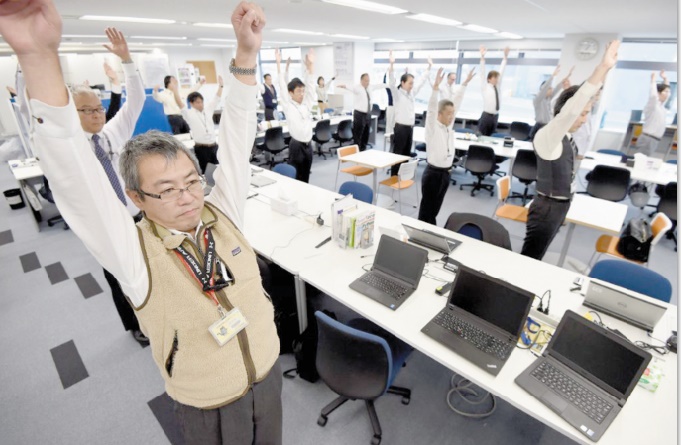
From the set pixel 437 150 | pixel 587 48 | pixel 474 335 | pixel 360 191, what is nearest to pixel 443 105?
pixel 437 150

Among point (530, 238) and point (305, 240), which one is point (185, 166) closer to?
point (305, 240)

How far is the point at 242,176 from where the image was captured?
1.19m

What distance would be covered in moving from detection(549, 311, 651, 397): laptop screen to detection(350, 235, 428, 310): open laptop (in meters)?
0.78

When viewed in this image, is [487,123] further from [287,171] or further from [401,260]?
[401,260]

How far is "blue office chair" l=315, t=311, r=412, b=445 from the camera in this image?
1.67 meters

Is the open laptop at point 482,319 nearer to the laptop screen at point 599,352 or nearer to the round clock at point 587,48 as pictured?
the laptop screen at point 599,352

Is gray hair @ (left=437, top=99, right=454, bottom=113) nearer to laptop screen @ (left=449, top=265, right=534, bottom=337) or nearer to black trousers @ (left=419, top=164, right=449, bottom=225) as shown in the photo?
black trousers @ (left=419, top=164, right=449, bottom=225)

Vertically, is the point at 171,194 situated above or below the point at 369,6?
below

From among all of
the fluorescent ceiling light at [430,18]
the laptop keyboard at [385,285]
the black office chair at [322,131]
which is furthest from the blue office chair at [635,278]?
the black office chair at [322,131]

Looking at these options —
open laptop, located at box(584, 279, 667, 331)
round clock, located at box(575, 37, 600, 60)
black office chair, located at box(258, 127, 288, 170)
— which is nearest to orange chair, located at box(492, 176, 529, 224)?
open laptop, located at box(584, 279, 667, 331)

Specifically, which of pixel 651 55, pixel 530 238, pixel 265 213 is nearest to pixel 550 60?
pixel 651 55

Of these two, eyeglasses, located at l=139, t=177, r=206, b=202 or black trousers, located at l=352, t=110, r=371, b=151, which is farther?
black trousers, located at l=352, t=110, r=371, b=151

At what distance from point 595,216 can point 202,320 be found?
11.9 feet

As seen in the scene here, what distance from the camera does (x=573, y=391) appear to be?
145cm
